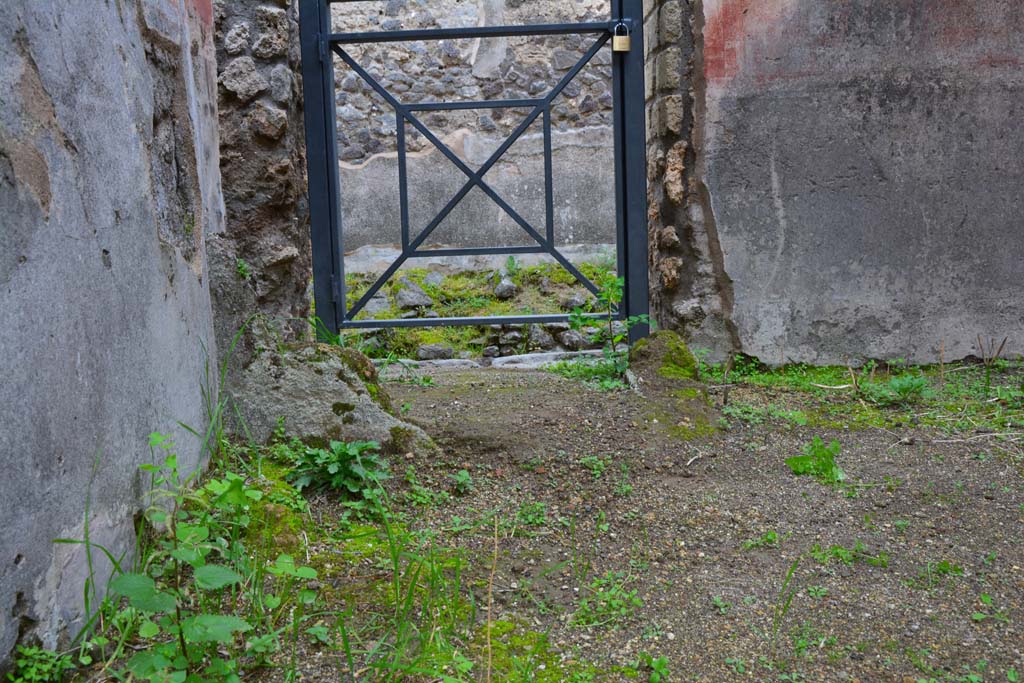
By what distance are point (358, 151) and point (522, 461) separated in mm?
5271

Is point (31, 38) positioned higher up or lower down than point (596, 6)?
lower down

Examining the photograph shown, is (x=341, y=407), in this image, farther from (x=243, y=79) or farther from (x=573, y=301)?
(x=573, y=301)

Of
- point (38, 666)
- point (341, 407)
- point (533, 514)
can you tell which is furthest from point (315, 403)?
point (38, 666)

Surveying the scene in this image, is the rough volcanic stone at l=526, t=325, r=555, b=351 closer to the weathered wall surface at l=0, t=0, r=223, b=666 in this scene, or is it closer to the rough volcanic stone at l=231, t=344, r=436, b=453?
the rough volcanic stone at l=231, t=344, r=436, b=453

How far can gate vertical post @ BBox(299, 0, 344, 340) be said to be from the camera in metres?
3.78

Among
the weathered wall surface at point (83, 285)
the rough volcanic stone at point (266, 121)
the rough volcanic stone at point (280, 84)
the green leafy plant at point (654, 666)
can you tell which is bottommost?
the green leafy plant at point (654, 666)

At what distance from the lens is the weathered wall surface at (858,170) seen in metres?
3.64

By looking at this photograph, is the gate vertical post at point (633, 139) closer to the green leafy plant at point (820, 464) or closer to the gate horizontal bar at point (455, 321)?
Result: the gate horizontal bar at point (455, 321)

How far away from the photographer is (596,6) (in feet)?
24.6

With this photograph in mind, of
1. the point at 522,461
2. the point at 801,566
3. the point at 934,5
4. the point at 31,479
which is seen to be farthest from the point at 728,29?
the point at 31,479

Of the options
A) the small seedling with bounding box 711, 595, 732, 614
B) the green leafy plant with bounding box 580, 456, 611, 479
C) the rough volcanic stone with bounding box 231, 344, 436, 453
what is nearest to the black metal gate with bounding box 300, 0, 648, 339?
the rough volcanic stone with bounding box 231, 344, 436, 453

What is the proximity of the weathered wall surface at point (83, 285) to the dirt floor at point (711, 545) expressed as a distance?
0.47 meters

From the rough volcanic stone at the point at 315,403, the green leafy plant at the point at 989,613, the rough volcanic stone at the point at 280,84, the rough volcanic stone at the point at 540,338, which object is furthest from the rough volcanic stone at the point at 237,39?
the green leafy plant at the point at 989,613

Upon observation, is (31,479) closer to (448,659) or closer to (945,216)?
(448,659)
